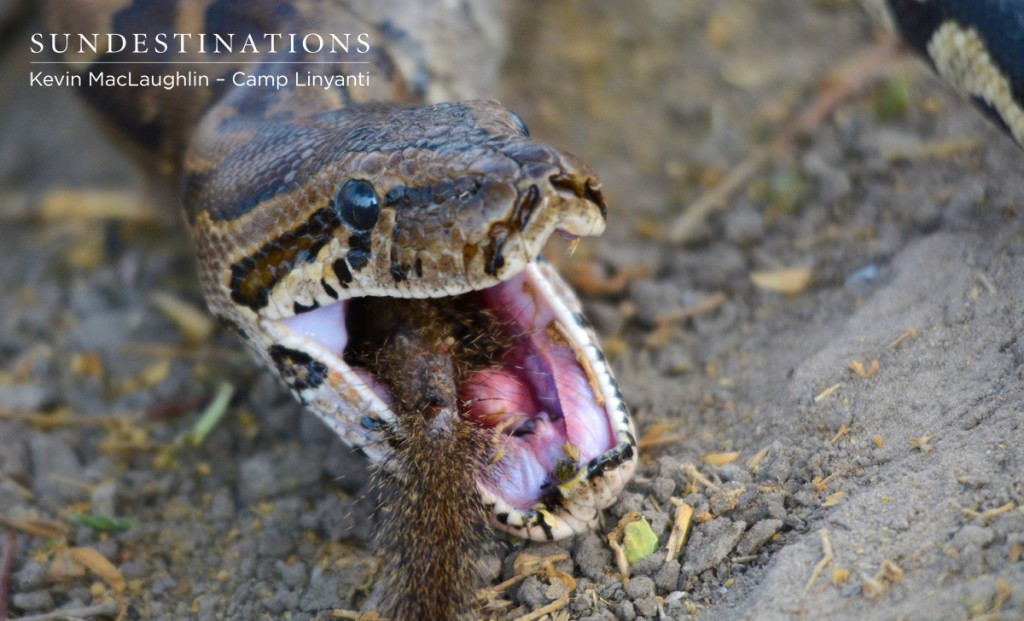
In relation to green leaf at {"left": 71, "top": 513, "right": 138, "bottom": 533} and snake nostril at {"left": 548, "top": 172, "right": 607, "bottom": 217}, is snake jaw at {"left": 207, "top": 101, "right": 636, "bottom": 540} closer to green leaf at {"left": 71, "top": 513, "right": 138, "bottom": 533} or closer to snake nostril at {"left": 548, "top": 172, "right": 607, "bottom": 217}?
snake nostril at {"left": 548, "top": 172, "right": 607, "bottom": 217}

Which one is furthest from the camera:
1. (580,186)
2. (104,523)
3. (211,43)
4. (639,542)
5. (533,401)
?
(211,43)

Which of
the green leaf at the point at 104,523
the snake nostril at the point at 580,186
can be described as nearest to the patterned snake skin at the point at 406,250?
the snake nostril at the point at 580,186

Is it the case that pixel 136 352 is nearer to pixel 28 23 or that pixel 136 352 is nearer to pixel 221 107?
pixel 221 107

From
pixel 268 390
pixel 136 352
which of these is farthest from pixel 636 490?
pixel 136 352

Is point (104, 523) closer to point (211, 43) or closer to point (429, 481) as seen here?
point (429, 481)

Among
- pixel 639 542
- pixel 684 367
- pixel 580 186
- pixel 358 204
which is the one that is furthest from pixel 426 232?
pixel 684 367

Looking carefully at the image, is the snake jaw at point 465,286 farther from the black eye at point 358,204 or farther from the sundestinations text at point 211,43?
the sundestinations text at point 211,43

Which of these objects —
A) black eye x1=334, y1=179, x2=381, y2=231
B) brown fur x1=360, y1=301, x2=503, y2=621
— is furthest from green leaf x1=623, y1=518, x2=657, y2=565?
black eye x1=334, y1=179, x2=381, y2=231
